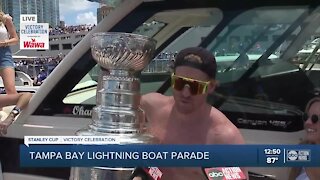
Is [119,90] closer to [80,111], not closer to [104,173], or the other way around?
[104,173]

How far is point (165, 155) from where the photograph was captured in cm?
138

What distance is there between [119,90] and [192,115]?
27 cm

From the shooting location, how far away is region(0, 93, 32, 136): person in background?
231 centimetres

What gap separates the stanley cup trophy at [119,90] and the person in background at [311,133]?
551 mm

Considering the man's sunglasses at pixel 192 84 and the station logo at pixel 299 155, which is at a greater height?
the man's sunglasses at pixel 192 84

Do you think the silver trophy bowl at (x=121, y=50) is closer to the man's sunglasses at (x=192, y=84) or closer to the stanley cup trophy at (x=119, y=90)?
the stanley cup trophy at (x=119, y=90)

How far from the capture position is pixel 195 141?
1.59 metres

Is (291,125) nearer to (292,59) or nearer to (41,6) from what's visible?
(292,59)

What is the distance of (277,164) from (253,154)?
9 centimetres

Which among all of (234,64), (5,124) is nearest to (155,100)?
(234,64)

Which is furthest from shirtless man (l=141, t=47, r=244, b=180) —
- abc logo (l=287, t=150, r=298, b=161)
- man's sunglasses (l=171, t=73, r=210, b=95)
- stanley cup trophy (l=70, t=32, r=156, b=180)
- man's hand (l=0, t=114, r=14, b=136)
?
man's hand (l=0, t=114, r=14, b=136)

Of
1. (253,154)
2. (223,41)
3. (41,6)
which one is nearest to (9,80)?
(41,6)

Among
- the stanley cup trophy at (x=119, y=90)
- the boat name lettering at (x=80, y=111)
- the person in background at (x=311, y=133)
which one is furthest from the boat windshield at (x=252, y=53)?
the boat name lettering at (x=80, y=111)

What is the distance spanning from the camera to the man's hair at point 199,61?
1.59 meters
